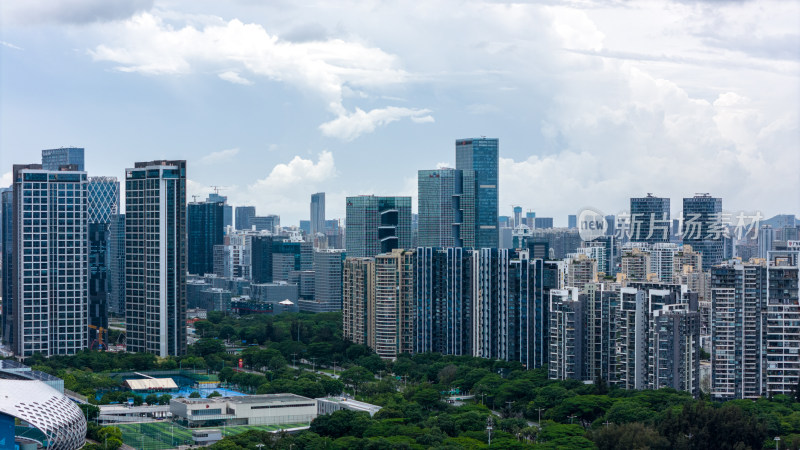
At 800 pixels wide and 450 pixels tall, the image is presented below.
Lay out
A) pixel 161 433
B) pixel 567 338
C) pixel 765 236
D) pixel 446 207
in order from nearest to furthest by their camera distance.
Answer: pixel 161 433
pixel 567 338
pixel 765 236
pixel 446 207

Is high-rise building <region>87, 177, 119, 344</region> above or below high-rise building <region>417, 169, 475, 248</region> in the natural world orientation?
below

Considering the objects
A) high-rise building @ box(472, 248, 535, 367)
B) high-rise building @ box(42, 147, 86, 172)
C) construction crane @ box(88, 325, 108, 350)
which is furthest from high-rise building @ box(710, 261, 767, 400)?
high-rise building @ box(42, 147, 86, 172)

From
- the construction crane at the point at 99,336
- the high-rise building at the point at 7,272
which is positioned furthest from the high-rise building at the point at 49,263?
the construction crane at the point at 99,336

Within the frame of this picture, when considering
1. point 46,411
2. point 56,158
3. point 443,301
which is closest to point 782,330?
point 443,301

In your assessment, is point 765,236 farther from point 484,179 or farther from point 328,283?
point 328,283

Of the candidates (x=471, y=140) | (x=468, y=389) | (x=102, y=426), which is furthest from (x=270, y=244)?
(x=102, y=426)

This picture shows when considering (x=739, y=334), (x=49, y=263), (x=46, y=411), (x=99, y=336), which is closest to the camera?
(x=46, y=411)

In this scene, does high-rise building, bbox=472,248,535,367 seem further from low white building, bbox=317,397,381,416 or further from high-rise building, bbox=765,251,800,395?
high-rise building, bbox=765,251,800,395
